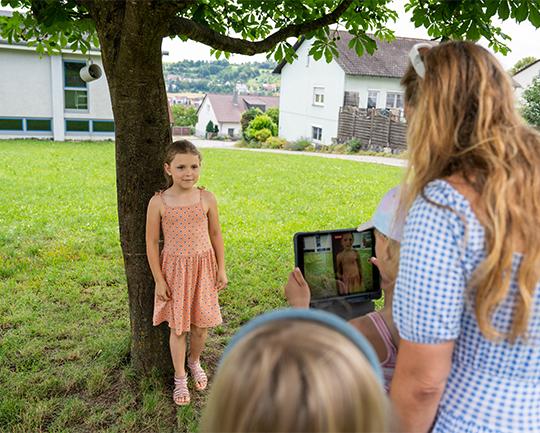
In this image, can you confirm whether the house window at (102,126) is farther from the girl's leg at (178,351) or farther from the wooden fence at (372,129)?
the girl's leg at (178,351)

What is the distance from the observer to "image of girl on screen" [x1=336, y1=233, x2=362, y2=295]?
6.67 feet

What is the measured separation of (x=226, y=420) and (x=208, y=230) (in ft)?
8.18

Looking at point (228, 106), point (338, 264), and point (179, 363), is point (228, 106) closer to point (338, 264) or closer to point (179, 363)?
point (179, 363)

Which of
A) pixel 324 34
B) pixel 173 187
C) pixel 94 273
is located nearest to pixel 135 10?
pixel 173 187

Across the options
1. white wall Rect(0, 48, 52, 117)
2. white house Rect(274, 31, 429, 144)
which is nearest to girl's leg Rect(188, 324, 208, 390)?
white wall Rect(0, 48, 52, 117)

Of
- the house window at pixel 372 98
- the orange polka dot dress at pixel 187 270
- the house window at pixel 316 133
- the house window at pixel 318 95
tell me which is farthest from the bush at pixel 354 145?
the orange polka dot dress at pixel 187 270

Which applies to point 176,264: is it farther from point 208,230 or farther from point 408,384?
point 408,384

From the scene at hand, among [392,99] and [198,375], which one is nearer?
[198,375]

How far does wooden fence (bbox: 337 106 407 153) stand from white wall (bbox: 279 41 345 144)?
185 cm

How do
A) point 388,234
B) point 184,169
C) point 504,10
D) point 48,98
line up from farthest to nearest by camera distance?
1. point 48,98
2. point 504,10
3. point 184,169
4. point 388,234

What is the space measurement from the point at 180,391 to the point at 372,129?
22974 millimetres

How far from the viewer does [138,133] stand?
3.19 meters

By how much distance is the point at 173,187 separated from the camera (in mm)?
3197

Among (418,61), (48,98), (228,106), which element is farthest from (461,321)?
(228,106)
